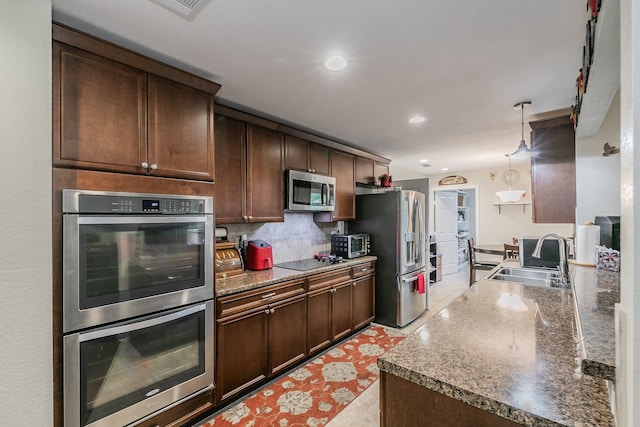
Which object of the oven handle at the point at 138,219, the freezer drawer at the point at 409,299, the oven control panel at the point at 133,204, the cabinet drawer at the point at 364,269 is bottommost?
the freezer drawer at the point at 409,299

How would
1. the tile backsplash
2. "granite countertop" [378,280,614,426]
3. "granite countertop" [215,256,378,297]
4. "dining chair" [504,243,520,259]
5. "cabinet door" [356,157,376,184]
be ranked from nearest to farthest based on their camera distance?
"granite countertop" [378,280,614,426] → "granite countertop" [215,256,378,297] → the tile backsplash → "cabinet door" [356,157,376,184] → "dining chair" [504,243,520,259]

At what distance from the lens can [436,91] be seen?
231cm

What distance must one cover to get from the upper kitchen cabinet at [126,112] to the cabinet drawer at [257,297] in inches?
35.9

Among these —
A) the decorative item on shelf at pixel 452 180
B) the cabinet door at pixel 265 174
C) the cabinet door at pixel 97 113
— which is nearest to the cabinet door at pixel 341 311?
the cabinet door at pixel 265 174

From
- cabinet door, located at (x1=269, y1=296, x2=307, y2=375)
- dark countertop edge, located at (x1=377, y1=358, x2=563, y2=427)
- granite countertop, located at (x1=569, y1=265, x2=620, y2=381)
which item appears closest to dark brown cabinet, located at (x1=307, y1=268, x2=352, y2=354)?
cabinet door, located at (x1=269, y1=296, x2=307, y2=375)

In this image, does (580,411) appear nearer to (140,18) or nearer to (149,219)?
(149,219)

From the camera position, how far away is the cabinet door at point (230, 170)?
2.46 m

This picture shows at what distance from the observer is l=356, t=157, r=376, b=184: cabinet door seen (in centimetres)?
415

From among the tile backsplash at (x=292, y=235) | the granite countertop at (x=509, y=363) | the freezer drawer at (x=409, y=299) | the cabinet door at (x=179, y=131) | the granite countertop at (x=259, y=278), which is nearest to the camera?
the granite countertop at (x=509, y=363)

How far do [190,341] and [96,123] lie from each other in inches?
56.4

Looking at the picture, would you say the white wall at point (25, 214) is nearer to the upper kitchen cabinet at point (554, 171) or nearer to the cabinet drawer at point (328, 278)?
the cabinet drawer at point (328, 278)

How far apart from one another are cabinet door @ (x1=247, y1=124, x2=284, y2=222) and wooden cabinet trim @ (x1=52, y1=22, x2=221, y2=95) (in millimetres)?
713

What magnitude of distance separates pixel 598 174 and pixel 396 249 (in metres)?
2.04

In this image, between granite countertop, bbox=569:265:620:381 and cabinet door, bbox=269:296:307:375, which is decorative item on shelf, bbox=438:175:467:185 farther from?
cabinet door, bbox=269:296:307:375
